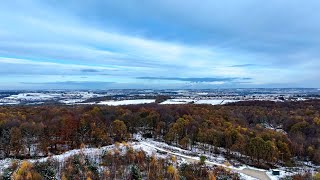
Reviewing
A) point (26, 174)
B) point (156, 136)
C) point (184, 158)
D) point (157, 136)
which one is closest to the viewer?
point (26, 174)

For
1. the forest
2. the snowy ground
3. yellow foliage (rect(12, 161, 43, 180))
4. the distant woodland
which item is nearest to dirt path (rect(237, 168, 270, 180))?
the snowy ground

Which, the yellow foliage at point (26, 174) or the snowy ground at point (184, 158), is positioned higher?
the yellow foliage at point (26, 174)

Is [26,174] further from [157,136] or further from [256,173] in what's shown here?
[157,136]

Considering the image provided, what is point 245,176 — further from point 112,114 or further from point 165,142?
point 112,114

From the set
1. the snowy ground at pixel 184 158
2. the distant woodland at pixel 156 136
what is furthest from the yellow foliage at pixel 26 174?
the distant woodland at pixel 156 136

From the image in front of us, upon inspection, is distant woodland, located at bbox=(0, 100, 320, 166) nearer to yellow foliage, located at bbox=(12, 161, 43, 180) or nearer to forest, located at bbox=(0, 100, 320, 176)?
forest, located at bbox=(0, 100, 320, 176)

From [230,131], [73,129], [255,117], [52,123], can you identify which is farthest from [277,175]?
[255,117]

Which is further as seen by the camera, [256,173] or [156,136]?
[156,136]

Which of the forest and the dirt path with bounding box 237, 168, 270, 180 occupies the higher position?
the forest

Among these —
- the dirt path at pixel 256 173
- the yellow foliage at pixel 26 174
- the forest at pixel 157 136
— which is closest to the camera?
the yellow foliage at pixel 26 174

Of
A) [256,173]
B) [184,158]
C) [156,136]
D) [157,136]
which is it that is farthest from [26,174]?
[157,136]

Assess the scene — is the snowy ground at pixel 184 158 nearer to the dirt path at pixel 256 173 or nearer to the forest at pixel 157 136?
the dirt path at pixel 256 173
